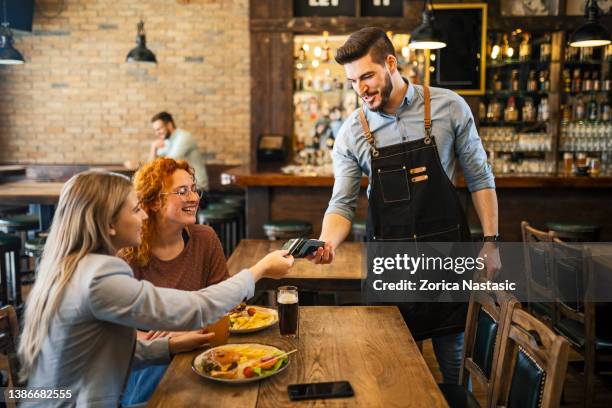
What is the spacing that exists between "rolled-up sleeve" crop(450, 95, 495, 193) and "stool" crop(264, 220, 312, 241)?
242 cm

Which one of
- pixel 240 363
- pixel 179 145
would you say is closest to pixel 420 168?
pixel 240 363

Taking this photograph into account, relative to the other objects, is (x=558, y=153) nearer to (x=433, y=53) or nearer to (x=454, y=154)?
(x=433, y=53)

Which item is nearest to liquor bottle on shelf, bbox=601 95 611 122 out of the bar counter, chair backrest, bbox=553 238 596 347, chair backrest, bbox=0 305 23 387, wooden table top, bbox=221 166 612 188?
the bar counter

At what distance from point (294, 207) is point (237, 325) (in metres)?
3.21

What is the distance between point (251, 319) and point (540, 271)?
213cm

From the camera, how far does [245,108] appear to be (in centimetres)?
825

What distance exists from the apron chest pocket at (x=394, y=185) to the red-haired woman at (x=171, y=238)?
0.72 meters

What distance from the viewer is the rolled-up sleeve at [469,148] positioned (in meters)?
2.55

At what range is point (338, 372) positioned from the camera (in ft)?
5.75

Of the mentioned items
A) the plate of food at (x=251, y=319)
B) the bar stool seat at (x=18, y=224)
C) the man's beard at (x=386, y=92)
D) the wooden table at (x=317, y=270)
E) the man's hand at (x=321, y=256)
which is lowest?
the bar stool seat at (x=18, y=224)

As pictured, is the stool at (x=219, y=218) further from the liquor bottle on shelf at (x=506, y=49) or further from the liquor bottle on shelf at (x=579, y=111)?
the liquor bottle on shelf at (x=579, y=111)

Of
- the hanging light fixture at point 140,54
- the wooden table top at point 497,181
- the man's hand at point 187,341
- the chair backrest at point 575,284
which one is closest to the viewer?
the man's hand at point 187,341

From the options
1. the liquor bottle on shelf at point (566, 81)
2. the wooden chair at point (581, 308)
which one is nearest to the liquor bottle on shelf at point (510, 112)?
the liquor bottle on shelf at point (566, 81)

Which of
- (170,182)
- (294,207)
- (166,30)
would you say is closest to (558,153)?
(294,207)
